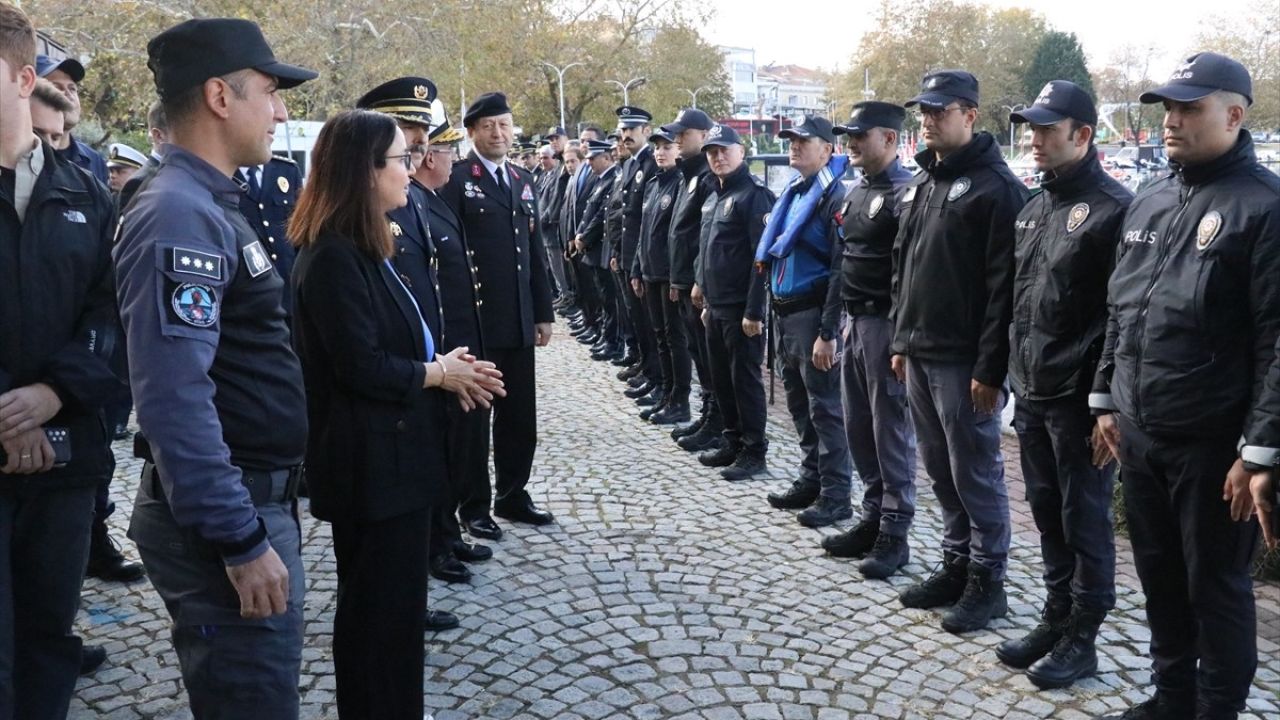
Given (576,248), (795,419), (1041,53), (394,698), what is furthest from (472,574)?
(1041,53)

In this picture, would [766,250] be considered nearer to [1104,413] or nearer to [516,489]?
[516,489]

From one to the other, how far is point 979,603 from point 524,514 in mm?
2520

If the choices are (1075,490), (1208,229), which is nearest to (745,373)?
(1075,490)

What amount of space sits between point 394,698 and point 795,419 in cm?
367

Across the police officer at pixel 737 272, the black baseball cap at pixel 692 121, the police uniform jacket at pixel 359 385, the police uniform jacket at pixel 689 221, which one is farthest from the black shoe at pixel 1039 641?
the black baseball cap at pixel 692 121

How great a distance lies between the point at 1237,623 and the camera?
127 inches

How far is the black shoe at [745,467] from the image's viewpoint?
680 centimetres

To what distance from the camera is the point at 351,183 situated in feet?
10.1

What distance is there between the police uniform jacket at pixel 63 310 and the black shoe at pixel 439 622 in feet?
5.49

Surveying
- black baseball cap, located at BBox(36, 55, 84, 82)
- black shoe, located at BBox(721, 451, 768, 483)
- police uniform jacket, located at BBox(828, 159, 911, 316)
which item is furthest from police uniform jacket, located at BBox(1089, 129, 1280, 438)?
black baseball cap, located at BBox(36, 55, 84, 82)

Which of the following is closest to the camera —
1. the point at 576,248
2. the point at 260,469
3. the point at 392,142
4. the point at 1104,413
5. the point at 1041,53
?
the point at 260,469

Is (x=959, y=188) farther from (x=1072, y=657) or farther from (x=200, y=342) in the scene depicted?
(x=200, y=342)

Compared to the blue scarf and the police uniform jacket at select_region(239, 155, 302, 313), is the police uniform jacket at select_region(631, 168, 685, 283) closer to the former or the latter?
the blue scarf

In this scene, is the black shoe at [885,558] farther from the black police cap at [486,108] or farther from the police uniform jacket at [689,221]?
the police uniform jacket at [689,221]
